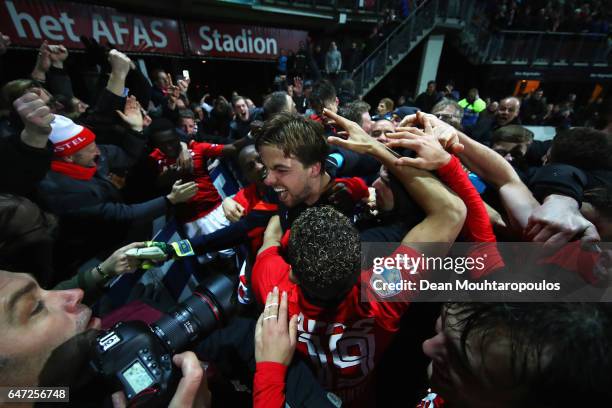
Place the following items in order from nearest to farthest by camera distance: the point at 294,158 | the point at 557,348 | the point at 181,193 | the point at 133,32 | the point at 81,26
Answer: the point at 557,348 → the point at 294,158 → the point at 181,193 → the point at 81,26 → the point at 133,32

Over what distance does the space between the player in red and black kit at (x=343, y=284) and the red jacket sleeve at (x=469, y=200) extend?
84 millimetres

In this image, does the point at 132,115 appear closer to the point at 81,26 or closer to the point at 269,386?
the point at 269,386

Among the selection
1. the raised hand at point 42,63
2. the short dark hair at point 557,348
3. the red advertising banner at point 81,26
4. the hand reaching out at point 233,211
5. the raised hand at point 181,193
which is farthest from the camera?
the red advertising banner at point 81,26

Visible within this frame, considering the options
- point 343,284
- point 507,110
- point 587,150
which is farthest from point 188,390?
point 507,110

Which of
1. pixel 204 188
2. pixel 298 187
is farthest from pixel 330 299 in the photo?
pixel 204 188

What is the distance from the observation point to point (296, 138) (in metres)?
1.63

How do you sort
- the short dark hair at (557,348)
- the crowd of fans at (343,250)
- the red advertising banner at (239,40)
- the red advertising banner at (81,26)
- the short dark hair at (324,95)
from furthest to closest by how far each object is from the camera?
the red advertising banner at (239,40) < the red advertising banner at (81,26) < the short dark hair at (324,95) < the crowd of fans at (343,250) < the short dark hair at (557,348)

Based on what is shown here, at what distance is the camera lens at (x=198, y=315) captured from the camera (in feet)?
4.00

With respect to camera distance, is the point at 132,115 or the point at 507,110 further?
the point at 507,110

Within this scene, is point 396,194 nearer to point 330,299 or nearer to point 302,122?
point 330,299

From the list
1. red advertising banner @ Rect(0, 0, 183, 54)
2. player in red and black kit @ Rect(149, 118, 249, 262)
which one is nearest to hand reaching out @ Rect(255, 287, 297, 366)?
player in red and black kit @ Rect(149, 118, 249, 262)

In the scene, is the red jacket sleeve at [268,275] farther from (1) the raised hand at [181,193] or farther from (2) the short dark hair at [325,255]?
(1) the raised hand at [181,193]

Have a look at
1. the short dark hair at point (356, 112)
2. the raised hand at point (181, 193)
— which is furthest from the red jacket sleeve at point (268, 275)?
the short dark hair at point (356, 112)

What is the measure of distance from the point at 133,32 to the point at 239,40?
300 cm
